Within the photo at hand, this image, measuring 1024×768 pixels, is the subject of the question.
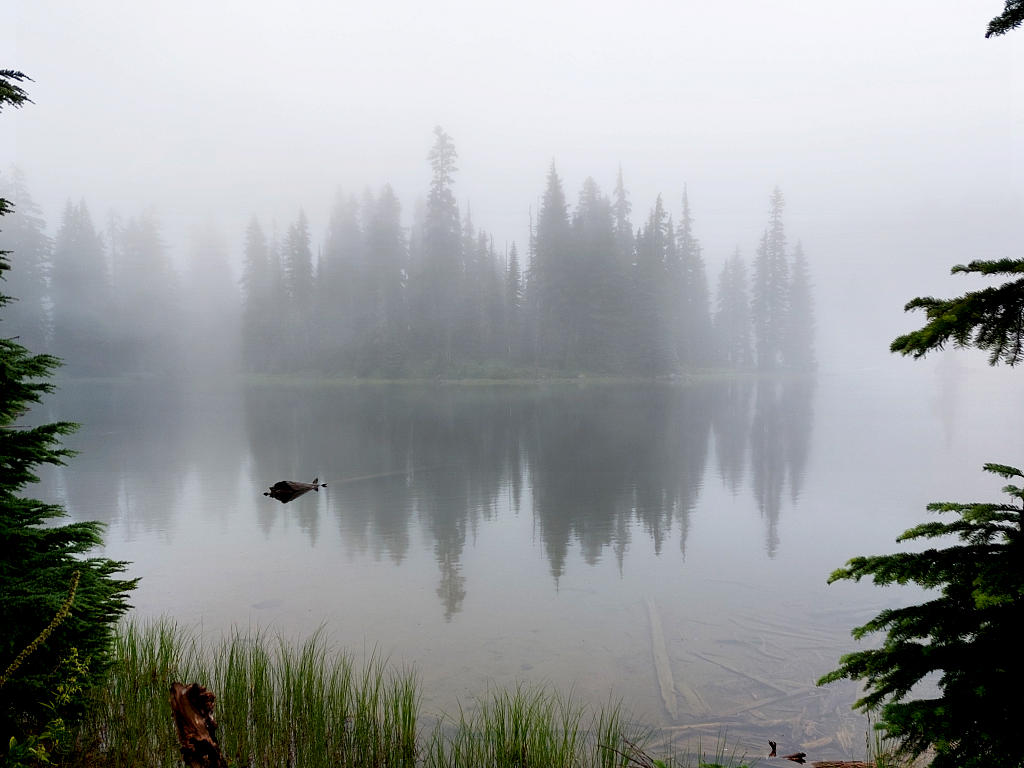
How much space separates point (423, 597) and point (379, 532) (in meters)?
3.87

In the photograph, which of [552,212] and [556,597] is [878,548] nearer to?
[556,597]

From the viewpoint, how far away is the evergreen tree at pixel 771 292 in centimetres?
8344

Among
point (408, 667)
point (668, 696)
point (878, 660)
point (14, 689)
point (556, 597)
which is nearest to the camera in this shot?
point (878, 660)

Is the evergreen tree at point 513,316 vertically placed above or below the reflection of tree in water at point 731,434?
above

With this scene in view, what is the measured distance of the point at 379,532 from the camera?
13.4 meters

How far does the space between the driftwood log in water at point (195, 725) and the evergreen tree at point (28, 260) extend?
80119 millimetres

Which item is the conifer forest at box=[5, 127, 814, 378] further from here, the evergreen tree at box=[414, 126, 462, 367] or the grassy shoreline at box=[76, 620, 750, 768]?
the grassy shoreline at box=[76, 620, 750, 768]

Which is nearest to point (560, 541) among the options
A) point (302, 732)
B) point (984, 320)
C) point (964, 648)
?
point (302, 732)

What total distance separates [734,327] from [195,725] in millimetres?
87302

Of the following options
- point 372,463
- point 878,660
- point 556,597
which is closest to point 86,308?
point 372,463

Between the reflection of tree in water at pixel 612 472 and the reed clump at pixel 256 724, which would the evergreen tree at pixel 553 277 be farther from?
the reed clump at pixel 256 724

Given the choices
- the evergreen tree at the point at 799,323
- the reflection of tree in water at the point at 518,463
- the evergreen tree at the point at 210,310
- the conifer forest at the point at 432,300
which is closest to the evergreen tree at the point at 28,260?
the conifer forest at the point at 432,300

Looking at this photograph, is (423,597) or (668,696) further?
(423,597)

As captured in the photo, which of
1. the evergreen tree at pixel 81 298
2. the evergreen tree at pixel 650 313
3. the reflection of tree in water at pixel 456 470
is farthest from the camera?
the evergreen tree at pixel 81 298
